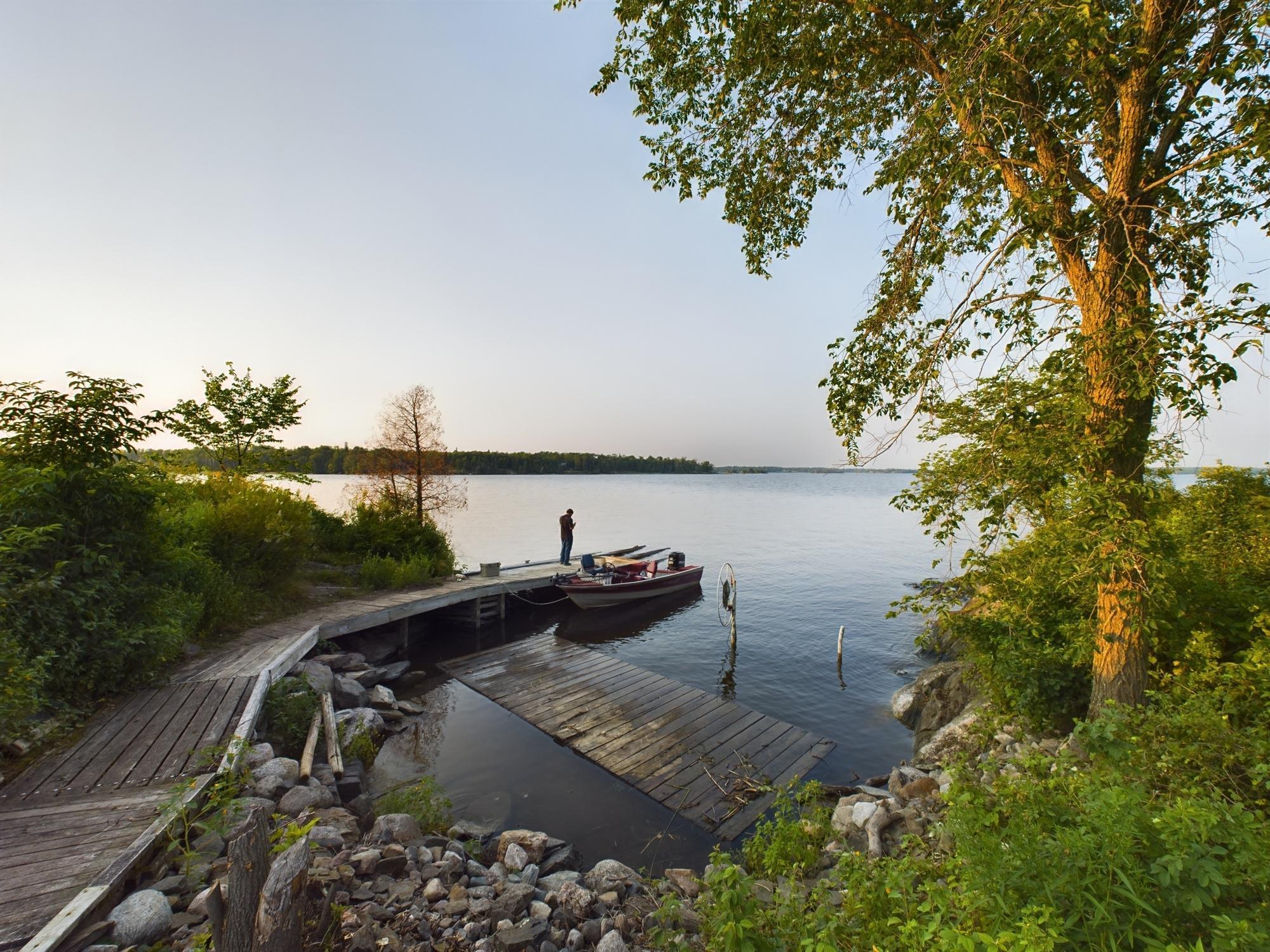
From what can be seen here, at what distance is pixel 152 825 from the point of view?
3.92 meters

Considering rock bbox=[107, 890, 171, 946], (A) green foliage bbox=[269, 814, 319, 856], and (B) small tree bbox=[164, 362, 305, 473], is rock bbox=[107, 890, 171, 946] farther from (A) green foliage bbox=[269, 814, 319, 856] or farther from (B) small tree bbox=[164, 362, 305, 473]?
(B) small tree bbox=[164, 362, 305, 473]

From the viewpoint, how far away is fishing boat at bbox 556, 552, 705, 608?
15.8 m

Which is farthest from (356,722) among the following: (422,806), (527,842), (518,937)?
(518,937)

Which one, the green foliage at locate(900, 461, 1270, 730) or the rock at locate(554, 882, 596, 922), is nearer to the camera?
the rock at locate(554, 882, 596, 922)

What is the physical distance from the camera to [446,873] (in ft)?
15.0

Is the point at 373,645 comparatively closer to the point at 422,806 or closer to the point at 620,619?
the point at 422,806

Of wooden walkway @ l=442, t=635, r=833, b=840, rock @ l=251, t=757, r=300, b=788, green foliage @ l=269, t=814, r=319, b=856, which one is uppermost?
green foliage @ l=269, t=814, r=319, b=856

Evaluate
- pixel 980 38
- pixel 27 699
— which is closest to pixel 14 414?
pixel 27 699

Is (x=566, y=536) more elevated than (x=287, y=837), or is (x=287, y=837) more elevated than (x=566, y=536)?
(x=287, y=837)

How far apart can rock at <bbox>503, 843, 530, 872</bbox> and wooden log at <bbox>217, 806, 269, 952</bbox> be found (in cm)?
281

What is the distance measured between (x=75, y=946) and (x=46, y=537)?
414cm

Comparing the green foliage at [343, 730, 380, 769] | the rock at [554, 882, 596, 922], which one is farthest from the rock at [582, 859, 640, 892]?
the green foliage at [343, 730, 380, 769]

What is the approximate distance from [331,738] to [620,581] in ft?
35.0

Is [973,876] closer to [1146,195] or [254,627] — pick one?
[1146,195]
